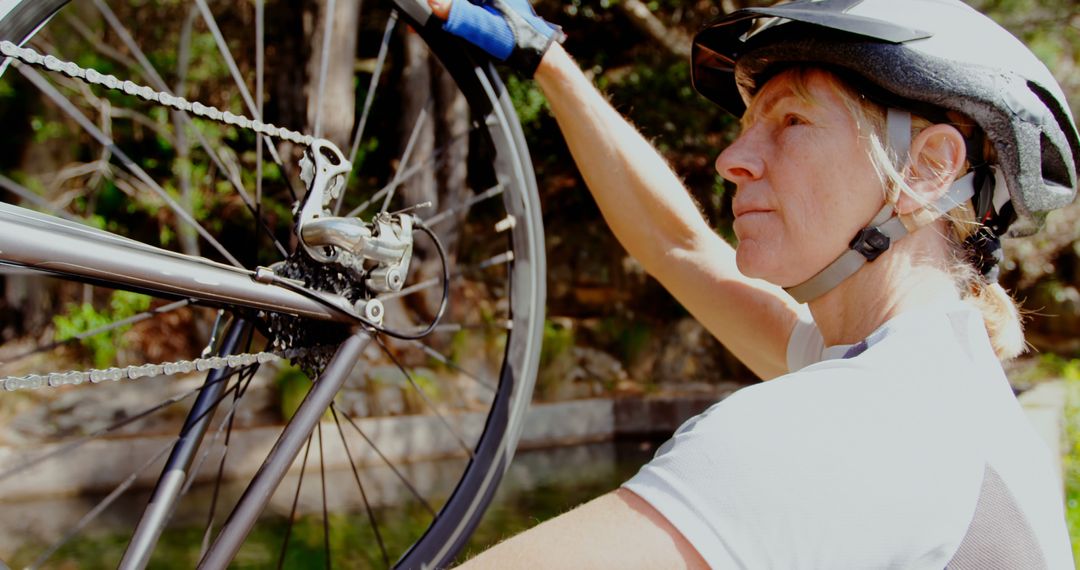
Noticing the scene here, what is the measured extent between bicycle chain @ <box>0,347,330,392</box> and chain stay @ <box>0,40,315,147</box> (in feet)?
1.07

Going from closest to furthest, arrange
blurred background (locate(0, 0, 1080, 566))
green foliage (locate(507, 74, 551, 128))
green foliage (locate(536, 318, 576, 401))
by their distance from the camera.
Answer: green foliage (locate(536, 318, 576, 401)) < blurred background (locate(0, 0, 1080, 566)) < green foliage (locate(507, 74, 551, 128))

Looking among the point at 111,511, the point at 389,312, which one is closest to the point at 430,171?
the point at 389,312

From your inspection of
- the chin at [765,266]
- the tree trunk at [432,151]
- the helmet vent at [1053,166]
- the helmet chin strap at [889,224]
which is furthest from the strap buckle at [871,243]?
the tree trunk at [432,151]

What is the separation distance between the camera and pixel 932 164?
1.30 m

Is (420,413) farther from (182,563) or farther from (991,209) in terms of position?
(991,209)

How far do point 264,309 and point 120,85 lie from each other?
1.25 ft

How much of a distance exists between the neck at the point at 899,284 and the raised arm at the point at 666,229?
0.51 m

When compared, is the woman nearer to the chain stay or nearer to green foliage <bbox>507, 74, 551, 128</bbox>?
the chain stay

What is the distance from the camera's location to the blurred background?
7605 millimetres

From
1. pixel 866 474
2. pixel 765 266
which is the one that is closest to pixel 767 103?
pixel 765 266

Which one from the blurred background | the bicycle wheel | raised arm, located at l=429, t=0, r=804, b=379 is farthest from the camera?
the blurred background

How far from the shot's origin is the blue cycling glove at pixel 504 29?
1.62 metres

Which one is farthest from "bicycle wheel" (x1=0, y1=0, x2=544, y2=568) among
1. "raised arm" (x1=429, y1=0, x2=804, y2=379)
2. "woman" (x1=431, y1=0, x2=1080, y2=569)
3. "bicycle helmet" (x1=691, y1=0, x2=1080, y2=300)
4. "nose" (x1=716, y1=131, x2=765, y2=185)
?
"bicycle helmet" (x1=691, y1=0, x2=1080, y2=300)

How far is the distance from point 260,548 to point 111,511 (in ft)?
3.55
